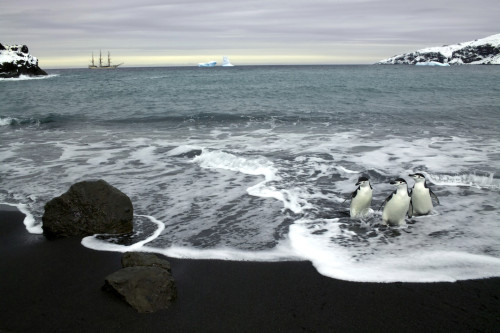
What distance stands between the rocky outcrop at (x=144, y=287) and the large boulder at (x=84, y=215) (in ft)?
5.05

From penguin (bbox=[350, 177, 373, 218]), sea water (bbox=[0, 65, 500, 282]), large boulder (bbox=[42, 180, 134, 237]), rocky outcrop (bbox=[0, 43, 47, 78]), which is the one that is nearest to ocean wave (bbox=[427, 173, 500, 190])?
sea water (bbox=[0, 65, 500, 282])

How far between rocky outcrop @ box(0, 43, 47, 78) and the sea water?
56586 millimetres

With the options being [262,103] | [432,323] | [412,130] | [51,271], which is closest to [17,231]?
[51,271]

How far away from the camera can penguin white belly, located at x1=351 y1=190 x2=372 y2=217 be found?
6.07 m

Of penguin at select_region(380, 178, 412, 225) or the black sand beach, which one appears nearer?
the black sand beach

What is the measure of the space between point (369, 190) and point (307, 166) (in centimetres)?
347

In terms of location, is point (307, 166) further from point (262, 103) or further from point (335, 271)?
point (262, 103)

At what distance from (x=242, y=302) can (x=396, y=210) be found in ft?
9.88

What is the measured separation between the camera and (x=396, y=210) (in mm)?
5855

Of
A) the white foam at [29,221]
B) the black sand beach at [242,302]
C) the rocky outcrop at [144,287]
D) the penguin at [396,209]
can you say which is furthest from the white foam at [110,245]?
the penguin at [396,209]

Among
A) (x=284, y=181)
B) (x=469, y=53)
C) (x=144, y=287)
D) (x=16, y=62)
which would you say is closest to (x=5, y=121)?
(x=284, y=181)

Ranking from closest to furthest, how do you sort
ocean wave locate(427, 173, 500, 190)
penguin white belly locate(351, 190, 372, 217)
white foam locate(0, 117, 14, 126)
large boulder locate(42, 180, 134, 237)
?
large boulder locate(42, 180, 134, 237) → penguin white belly locate(351, 190, 372, 217) → ocean wave locate(427, 173, 500, 190) → white foam locate(0, 117, 14, 126)

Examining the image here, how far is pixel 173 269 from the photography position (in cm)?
462

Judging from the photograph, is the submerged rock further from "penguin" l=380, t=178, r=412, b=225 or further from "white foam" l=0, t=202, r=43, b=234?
"penguin" l=380, t=178, r=412, b=225
